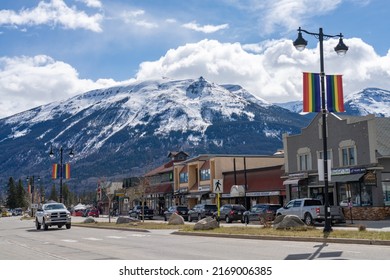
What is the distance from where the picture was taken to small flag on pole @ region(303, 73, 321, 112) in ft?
87.8

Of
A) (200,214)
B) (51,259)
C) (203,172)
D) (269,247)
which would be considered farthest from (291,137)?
(51,259)

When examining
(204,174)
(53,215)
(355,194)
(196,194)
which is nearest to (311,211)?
(355,194)

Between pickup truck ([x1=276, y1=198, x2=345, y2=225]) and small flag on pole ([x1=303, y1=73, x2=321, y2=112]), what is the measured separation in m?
10.6

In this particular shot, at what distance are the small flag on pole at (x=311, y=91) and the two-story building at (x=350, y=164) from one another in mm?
15347

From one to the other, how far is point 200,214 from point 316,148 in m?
12.2

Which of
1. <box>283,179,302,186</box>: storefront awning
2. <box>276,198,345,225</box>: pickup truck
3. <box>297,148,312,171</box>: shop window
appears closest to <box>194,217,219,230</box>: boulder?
<box>276,198,345,225</box>: pickup truck

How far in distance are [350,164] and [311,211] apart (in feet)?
36.2

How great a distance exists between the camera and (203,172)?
72.9 metres

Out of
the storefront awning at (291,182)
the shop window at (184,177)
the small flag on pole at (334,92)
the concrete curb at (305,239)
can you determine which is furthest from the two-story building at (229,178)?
the small flag on pole at (334,92)

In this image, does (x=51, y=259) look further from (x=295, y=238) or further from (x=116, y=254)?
(x=295, y=238)

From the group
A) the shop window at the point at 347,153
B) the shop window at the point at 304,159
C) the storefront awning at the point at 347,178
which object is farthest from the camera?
the shop window at the point at 304,159

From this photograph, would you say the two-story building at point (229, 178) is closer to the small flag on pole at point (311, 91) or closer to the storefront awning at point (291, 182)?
the storefront awning at point (291, 182)

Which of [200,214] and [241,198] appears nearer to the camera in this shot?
[200,214]

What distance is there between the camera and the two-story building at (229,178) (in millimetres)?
58625
